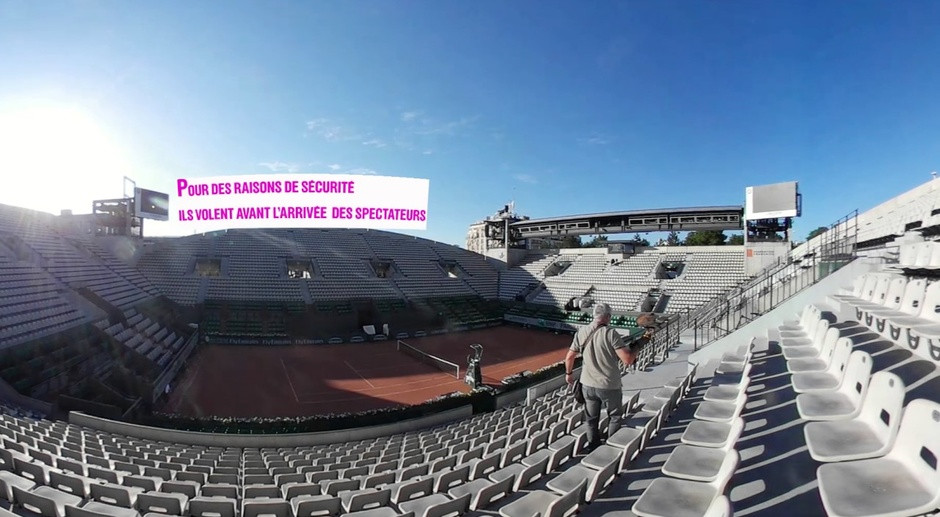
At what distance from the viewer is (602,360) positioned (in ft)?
15.2

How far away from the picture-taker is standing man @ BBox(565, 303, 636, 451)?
4617mm

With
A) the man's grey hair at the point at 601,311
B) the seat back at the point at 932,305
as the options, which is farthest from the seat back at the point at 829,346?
the man's grey hair at the point at 601,311

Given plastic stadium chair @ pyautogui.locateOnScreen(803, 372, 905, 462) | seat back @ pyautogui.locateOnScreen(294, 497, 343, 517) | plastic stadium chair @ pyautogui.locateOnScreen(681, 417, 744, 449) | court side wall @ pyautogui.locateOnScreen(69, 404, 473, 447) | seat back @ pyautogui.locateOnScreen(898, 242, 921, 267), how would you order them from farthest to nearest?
1. court side wall @ pyautogui.locateOnScreen(69, 404, 473, 447)
2. seat back @ pyautogui.locateOnScreen(898, 242, 921, 267)
3. seat back @ pyautogui.locateOnScreen(294, 497, 343, 517)
4. plastic stadium chair @ pyautogui.locateOnScreen(681, 417, 744, 449)
5. plastic stadium chair @ pyautogui.locateOnScreen(803, 372, 905, 462)

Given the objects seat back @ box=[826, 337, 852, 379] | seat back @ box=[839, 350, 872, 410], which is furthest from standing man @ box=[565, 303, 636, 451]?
seat back @ box=[826, 337, 852, 379]

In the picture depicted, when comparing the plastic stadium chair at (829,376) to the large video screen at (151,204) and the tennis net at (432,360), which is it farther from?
the large video screen at (151,204)

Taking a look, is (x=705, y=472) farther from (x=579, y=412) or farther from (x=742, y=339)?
(x=742, y=339)

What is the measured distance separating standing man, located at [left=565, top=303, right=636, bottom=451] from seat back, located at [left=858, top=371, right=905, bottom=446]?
6.09 feet

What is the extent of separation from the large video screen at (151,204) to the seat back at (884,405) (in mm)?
39800

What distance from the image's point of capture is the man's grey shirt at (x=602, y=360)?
4.62 meters

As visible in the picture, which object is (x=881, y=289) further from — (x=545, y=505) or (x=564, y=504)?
(x=564, y=504)

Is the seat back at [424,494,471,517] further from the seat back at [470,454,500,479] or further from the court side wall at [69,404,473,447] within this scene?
the court side wall at [69,404,473,447]

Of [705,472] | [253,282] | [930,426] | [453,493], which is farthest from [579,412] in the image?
[253,282]

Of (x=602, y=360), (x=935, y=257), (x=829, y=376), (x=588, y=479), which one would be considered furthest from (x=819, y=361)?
(x=935, y=257)

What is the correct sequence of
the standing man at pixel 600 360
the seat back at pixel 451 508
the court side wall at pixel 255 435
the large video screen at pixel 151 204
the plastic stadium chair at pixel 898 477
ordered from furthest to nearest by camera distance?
the large video screen at pixel 151 204 → the court side wall at pixel 255 435 → the standing man at pixel 600 360 → the seat back at pixel 451 508 → the plastic stadium chair at pixel 898 477
